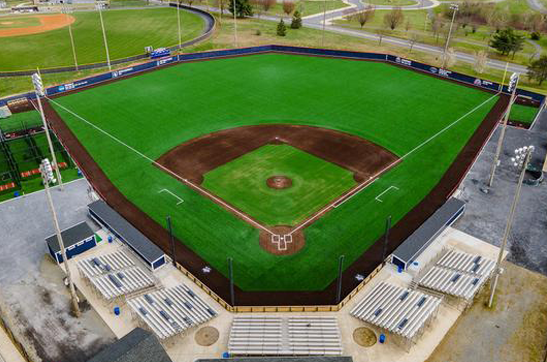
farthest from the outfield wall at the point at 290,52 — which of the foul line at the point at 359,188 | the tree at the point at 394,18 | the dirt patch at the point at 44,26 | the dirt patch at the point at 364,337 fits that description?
the dirt patch at the point at 364,337

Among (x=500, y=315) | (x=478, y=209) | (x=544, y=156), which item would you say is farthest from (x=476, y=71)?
(x=500, y=315)

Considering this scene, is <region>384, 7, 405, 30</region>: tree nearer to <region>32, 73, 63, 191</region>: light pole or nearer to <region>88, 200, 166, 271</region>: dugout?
<region>32, 73, 63, 191</region>: light pole

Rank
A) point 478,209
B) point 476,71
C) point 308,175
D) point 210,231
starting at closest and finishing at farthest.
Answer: point 210,231, point 478,209, point 308,175, point 476,71

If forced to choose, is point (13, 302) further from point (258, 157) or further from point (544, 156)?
point (544, 156)

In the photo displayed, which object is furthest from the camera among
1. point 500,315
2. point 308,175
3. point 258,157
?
point 258,157

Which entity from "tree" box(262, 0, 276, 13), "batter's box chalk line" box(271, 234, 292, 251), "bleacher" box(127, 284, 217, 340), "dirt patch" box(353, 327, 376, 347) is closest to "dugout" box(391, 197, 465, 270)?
"dirt patch" box(353, 327, 376, 347)

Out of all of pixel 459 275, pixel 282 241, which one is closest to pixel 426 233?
pixel 459 275

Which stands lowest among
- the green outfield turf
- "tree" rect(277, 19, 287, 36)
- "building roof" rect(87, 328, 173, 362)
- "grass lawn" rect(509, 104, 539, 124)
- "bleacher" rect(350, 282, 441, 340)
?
"bleacher" rect(350, 282, 441, 340)
